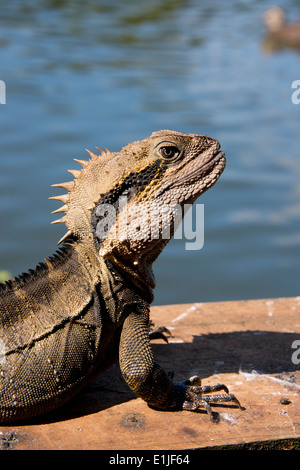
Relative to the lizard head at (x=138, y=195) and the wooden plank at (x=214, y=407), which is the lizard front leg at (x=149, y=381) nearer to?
the wooden plank at (x=214, y=407)

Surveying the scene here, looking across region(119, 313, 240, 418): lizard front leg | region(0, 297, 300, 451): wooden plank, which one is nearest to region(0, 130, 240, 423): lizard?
region(119, 313, 240, 418): lizard front leg

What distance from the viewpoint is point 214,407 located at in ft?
12.4

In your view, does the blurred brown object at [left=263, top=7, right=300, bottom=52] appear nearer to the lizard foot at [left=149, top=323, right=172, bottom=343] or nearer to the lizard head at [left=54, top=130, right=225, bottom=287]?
the lizard foot at [left=149, top=323, right=172, bottom=343]

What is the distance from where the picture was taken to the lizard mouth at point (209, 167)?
384cm

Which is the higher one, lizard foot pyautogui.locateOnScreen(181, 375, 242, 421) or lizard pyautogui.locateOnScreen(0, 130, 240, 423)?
lizard pyautogui.locateOnScreen(0, 130, 240, 423)

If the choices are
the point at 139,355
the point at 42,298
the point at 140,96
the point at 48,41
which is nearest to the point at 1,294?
the point at 42,298

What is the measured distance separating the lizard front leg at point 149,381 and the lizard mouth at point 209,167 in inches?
34.6

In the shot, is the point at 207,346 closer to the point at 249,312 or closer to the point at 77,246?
the point at 249,312

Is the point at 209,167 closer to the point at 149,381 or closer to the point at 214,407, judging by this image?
the point at 149,381

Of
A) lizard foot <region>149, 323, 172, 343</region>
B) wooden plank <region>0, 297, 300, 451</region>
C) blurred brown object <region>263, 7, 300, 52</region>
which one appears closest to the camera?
wooden plank <region>0, 297, 300, 451</region>

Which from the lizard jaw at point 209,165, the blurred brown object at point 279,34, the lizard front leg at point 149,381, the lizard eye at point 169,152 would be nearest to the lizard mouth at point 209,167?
the lizard jaw at point 209,165

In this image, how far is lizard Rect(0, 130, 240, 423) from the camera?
3559 millimetres

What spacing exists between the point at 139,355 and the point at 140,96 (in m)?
13.1

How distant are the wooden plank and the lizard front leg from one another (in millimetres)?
68
